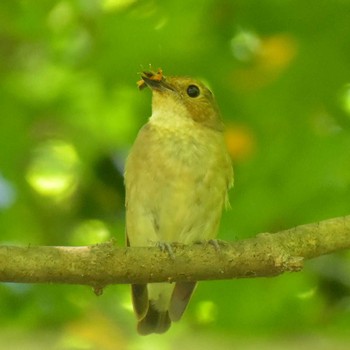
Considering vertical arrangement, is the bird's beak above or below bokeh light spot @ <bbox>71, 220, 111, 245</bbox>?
above

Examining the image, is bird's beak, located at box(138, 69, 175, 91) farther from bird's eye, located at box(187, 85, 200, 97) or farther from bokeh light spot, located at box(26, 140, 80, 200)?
bokeh light spot, located at box(26, 140, 80, 200)

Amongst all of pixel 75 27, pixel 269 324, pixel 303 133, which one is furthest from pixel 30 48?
pixel 269 324

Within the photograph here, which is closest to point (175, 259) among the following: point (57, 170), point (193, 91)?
point (193, 91)

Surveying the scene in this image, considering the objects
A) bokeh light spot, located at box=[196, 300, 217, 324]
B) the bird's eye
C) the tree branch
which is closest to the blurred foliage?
bokeh light spot, located at box=[196, 300, 217, 324]

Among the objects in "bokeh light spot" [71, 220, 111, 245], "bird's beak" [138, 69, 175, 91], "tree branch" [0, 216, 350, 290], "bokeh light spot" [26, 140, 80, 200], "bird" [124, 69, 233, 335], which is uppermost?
"tree branch" [0, 216, 350, 290]

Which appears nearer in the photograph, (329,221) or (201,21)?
(329,221)

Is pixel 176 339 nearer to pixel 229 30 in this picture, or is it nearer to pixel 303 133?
pixel 303 133

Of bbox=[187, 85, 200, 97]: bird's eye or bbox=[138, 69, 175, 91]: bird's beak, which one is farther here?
bbox=[187, 85, 200, 97]: bird's eye

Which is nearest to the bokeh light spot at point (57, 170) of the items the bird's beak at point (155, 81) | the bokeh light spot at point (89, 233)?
the bokeh light spot at point (89, 233)
